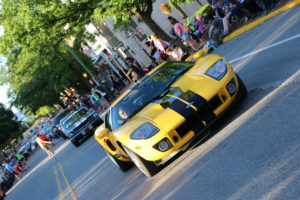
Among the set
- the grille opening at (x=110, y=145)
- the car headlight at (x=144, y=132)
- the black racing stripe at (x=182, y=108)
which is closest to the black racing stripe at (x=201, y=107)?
Answer: the black racing stripe at (x=182, y=108)

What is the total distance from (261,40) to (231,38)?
4.64 meters

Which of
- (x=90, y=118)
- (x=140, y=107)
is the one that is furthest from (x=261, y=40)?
(x=90, y=118)

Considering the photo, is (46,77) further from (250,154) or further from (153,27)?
(250,154)

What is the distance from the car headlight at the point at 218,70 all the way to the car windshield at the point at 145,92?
0.74 m

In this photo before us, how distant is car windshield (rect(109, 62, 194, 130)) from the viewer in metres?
6.41

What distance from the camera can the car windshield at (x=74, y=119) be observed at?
1980 centimetres

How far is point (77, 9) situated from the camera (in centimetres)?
1908

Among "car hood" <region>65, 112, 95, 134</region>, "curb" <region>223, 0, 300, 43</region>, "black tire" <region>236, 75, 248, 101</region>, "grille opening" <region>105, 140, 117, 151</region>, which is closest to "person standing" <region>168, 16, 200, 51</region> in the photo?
"curb" <region>223, 0, 300, 43</region>

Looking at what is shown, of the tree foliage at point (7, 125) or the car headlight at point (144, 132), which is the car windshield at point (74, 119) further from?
the tree foliage at point (7, 125)

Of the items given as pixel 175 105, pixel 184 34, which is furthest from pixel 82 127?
pixel 175 105

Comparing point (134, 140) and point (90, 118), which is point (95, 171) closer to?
point (134, 140)

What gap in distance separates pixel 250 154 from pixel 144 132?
5.52 feet

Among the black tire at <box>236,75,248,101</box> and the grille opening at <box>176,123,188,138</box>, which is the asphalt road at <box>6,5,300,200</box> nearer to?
the black tire at <box>236,75,248,101</box>

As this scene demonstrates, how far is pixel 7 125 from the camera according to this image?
199 feet
